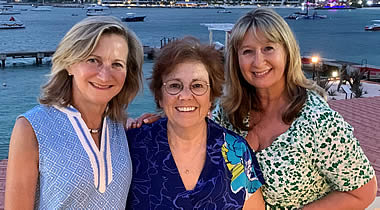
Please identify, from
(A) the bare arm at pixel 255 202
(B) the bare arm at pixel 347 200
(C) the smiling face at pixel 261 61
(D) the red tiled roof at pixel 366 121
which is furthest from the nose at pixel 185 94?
(D) the red tiled roof at pixel 366 121

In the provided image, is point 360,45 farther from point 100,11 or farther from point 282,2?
point 282,2

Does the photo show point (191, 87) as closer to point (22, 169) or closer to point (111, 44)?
point (111, 44)

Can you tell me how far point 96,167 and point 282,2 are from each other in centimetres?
12244

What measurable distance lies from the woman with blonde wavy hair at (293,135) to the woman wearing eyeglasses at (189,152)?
121 millimetres

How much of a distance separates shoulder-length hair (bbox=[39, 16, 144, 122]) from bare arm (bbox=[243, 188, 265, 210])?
0.67 m

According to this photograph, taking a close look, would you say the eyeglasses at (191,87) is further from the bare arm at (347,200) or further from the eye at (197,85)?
the bare arm at (347,200)

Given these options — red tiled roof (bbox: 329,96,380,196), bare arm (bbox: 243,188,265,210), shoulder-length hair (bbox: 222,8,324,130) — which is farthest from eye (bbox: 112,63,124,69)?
red tiled roof (bbox: 329,96,380,196)

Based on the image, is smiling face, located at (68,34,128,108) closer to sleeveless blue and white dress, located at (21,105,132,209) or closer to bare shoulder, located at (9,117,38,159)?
sleeveless blue and white dress, located at (21,105,132,209)

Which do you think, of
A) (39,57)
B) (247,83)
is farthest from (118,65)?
(39,57)

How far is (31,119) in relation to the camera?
4.79 ft

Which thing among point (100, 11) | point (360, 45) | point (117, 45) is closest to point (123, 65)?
point (117, 45)

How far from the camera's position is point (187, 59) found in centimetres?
163

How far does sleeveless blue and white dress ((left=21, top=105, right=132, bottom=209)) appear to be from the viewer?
1448 millimetres

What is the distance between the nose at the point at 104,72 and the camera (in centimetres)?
155
